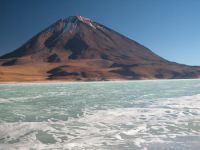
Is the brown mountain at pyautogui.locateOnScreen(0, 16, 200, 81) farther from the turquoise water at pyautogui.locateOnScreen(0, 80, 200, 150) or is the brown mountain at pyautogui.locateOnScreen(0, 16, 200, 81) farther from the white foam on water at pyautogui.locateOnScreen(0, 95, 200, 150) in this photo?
the white foam on water at pyautogui.locateOnScreen(0, 95, 200, 150)

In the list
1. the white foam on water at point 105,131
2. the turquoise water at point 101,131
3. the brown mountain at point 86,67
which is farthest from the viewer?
the brown mountain at point 86,67

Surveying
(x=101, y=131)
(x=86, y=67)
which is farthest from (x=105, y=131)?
(x=86, y=67)

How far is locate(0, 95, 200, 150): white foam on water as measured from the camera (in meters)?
10.1

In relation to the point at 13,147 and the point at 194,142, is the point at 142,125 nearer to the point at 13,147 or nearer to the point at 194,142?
the point at 194,142

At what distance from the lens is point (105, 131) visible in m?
12.2

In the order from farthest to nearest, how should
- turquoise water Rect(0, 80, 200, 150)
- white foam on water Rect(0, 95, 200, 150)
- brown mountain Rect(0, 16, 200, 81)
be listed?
1. brown mountain Rect(0, 16, 200, 81)
2. white foam on water Rect(0, 95, 200, 150)
3. turquoise water Rect(0, 80, 200, 150)

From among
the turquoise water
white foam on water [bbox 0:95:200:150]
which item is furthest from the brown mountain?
white foam on water [bbox 0:95:200:150]

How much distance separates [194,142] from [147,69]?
140 m

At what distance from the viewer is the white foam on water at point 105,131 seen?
1014cm

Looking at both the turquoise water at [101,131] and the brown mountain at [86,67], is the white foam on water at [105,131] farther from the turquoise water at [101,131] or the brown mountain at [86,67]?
the brown mountain at [86,67]

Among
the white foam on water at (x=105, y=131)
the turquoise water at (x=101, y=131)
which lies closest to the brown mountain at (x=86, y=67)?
the turquoise water at (x=101, y=131)

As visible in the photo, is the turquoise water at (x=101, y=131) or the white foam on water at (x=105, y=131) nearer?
the turquoise water at (x=101, y=131)

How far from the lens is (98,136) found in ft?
36.9

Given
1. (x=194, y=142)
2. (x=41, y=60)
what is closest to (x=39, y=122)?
(x=194, y=142)
